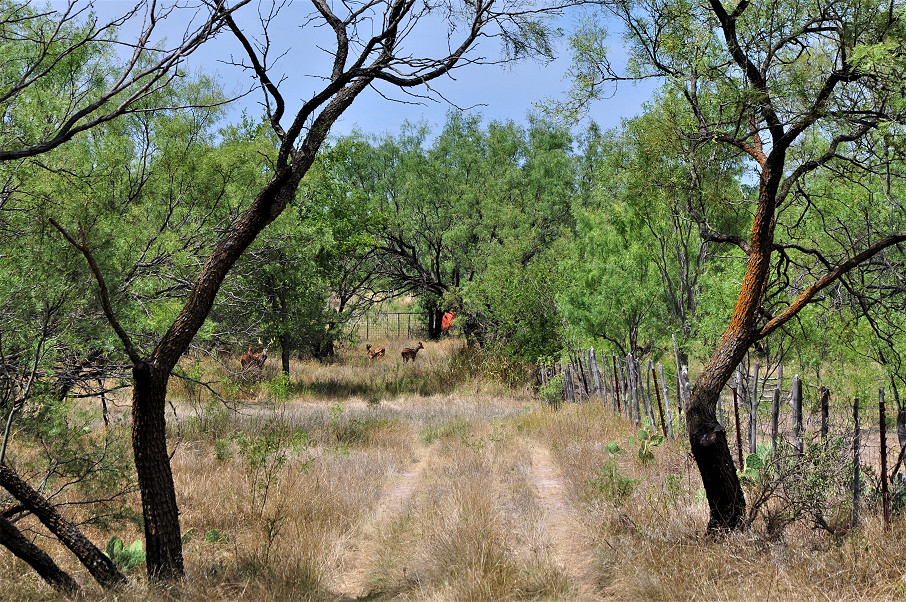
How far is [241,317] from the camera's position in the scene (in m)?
15.5

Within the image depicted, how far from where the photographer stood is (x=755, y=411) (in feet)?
21.2

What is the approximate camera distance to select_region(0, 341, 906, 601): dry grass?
170 inches

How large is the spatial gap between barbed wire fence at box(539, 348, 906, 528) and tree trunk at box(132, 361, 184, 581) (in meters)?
4.60

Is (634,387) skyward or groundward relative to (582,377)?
skyward

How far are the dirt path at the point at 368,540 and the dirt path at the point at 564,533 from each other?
1526 mm

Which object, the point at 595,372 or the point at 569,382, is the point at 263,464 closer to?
the point at 595,372

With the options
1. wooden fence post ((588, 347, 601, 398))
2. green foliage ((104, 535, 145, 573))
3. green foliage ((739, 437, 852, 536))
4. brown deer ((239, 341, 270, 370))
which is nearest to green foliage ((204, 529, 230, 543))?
green foliage ((104, 535, 145, 573))

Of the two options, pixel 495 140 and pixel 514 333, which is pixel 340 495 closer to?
pixel 514 333

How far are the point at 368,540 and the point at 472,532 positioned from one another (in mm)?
1319

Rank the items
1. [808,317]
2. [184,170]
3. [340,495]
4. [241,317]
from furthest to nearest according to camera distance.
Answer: [241,317] → [184,170] → [808,317] → [340,495]

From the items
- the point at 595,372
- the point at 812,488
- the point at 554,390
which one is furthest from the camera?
the point at 554,390

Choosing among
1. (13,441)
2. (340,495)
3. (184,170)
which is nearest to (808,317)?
(340,495)

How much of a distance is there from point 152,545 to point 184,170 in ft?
33.5

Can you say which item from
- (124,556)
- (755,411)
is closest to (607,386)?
(755,411)
